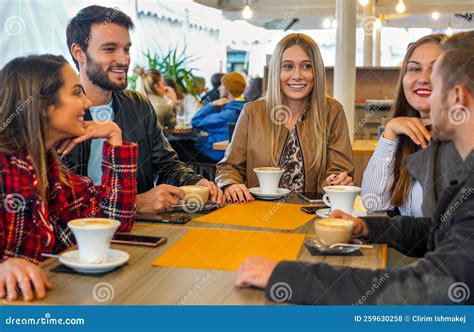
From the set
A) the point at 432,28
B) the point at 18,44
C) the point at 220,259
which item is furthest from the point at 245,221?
the point at 432,28

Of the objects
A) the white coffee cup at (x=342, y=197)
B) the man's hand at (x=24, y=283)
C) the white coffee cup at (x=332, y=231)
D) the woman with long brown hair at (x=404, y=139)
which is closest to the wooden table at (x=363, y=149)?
the woman with long brown hair at (x=404, y=139)

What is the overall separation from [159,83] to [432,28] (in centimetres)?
1006

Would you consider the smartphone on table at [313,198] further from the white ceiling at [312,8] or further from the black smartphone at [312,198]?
the white ceiling at [312,8]

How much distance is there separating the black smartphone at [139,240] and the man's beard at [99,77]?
114cm

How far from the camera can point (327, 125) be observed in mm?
2871

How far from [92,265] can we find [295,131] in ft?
5.54

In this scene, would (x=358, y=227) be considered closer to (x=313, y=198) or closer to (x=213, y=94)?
(x=313, y=198)

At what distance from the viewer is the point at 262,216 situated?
195cm

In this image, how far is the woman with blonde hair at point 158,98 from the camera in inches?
248

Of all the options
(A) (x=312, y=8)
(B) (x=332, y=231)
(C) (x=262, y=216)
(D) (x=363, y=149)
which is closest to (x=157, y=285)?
(B) (x=332, y=231)

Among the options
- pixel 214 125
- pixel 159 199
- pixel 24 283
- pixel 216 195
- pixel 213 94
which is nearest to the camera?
pixel 24 283

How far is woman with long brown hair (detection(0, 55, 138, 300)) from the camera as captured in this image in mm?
1554

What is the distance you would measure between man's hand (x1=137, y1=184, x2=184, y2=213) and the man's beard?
752mm

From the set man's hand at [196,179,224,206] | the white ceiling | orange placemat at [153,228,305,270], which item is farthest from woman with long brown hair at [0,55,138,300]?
the white ceiling
